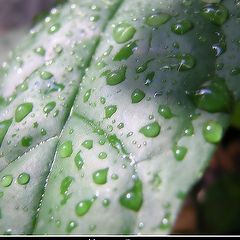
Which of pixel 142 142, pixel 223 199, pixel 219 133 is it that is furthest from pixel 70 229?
pixel 223 199

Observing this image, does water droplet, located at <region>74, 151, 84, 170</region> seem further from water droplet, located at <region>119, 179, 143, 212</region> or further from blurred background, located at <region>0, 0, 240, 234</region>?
blurred background, located at <region>0, 0, 240, 234</region>

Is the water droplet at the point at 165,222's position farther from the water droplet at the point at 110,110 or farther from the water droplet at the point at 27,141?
the water droplet at the point at 27,141

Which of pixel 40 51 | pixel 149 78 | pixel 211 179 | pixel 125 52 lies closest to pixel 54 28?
pixel 40 51

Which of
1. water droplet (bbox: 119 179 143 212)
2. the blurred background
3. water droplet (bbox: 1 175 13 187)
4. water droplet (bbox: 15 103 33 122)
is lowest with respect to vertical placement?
the blurred background

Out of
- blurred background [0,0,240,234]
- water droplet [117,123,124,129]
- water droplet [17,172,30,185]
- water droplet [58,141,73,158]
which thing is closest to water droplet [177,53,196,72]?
water droplet [117,123,124,129]

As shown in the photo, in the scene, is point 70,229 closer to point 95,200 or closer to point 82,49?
point 95,200

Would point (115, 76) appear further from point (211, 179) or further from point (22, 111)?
point (211, 179)
